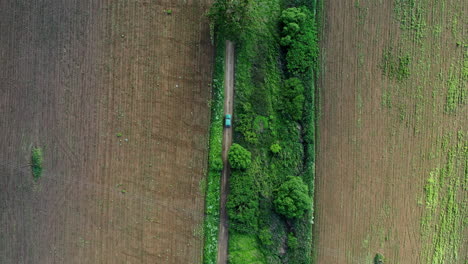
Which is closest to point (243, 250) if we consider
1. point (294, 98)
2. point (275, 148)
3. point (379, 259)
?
point (275, 148)

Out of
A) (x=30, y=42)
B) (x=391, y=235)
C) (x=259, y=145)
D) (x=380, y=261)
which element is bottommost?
(x=380, y=261)

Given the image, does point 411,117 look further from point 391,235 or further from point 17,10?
point 17,10

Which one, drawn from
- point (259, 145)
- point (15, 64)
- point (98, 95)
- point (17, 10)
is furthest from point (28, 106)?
point (259, 145)

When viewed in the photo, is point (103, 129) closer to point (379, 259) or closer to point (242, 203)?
point (242, 203)

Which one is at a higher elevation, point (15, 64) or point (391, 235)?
point (15, 64)

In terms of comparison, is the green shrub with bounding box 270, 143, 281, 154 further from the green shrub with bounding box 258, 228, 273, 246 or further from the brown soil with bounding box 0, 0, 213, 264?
the green shrub with bounding box 258, 228, 273, 246
